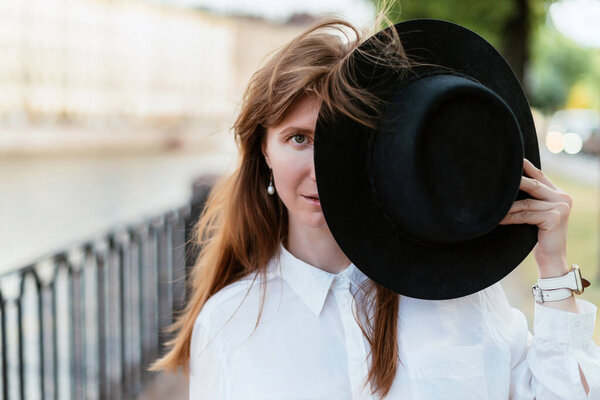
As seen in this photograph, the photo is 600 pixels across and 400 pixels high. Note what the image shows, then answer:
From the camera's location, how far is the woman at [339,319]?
1.34 metres

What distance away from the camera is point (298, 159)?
1.42 metres

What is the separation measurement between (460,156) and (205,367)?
82cm

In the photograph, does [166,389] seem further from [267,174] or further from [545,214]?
[545,214]

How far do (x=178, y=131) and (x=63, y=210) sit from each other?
25.9 metres

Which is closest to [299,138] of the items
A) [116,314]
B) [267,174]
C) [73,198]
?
[267,174]

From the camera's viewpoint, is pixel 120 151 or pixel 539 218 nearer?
pixel 539 218

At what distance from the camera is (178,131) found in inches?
1458

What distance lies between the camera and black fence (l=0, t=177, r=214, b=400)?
3721 mm

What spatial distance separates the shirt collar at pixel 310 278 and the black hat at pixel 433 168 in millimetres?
238

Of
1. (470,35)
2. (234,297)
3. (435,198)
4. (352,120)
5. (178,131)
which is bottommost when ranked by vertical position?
(178,131)

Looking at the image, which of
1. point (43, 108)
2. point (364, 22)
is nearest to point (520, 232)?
point (364, 22)

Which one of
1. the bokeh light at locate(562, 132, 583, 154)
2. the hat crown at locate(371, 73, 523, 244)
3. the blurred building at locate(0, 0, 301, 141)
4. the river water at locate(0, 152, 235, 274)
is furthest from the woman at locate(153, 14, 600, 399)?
the bokeh light at locate(562, 132, 583, 154)

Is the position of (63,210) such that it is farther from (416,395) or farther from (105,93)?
(105,93)

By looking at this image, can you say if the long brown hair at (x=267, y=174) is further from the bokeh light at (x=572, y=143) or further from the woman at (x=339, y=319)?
the bokeh light at (x=572, y=143)
